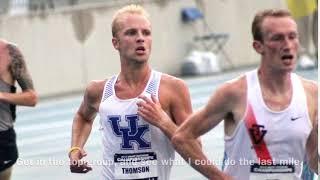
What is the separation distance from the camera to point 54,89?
26250mm

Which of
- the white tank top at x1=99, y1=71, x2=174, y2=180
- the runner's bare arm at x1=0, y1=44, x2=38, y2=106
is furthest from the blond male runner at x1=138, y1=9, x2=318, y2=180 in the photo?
the runner's bare arm at x1=0, y1=44, x2=38, y2=106

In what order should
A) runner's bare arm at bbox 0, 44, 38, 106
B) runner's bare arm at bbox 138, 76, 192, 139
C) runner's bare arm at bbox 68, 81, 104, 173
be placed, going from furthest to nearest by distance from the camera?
runner's bare arm at bbox 0, 44, 38, 106
runner's bare arm at bbox 68, 81, 104, 173
runner's bare arm at bbox 138, 76, 192, 139

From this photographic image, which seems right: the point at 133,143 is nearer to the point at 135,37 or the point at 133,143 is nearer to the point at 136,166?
the point at 136,166

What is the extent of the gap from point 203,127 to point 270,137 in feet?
1.39

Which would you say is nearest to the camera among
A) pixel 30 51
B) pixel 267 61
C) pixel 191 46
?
pixel 267 61

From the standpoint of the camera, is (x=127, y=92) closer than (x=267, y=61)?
No

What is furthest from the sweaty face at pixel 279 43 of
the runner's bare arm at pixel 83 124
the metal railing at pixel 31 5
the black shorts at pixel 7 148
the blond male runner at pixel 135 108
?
the metal railing at pixel 31 5

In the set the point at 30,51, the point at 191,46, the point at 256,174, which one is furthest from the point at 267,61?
the point at 191,46

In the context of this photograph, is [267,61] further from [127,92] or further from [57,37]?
[57,37]

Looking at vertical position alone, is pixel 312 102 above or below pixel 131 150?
above

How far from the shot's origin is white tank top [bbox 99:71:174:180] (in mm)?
6309

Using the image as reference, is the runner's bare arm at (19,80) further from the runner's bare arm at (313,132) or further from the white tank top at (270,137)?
the runner's bare arm at (313,132)

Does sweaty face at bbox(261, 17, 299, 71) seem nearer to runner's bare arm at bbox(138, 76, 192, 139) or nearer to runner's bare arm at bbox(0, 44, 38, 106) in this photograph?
runner's bare arm at bbox(138, 76, 192, 139)

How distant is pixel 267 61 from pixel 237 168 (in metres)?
0.57
